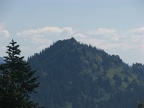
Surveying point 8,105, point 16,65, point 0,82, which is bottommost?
point 8,105

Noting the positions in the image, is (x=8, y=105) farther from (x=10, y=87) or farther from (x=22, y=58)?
(x=22, y=58)

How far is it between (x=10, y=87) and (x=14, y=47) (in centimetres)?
874

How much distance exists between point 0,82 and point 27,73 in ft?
19.8

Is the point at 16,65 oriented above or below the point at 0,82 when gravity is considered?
above

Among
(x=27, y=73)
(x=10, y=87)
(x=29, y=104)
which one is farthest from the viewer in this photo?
(x=27, y=73)

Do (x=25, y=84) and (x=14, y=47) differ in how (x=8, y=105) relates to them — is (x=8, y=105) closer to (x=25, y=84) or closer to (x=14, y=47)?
(x=25, y=84)

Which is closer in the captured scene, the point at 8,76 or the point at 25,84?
the point at 8,76

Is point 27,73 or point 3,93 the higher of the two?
point 27,73

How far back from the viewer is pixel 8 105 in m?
29.8

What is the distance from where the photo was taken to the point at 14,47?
36.9 m

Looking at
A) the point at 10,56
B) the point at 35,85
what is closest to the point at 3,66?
the point at 10,56

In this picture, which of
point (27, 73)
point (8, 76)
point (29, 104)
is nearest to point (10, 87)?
point (8, 76)

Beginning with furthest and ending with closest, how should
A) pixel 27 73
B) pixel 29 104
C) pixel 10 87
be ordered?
pixel 27 73
pixel 29 104
pixel 10 87

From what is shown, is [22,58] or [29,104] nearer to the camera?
[29,104]
